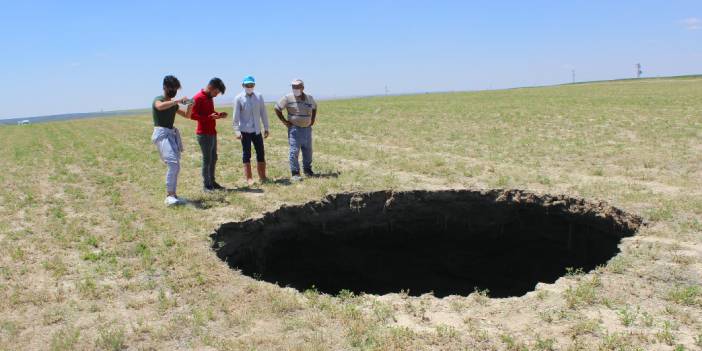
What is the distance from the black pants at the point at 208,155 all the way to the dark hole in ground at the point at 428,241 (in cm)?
173

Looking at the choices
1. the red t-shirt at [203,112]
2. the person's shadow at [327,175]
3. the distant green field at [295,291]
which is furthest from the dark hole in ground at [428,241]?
the red t-shirt at [203,112]

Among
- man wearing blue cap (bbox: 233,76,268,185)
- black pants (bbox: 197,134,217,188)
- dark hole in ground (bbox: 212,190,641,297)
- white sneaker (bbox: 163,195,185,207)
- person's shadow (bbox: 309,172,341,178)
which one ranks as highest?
man wearing blue cap (bbox: 233,76,268,185)

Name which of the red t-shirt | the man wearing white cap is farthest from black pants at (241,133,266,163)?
the red t-shirt

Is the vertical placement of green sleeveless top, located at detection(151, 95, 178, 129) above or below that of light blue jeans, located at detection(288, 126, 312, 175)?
above

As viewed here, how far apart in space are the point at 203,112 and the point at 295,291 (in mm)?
4285

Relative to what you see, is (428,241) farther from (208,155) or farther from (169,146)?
(169,146)

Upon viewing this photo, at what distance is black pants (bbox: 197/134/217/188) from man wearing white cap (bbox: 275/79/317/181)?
1261mm

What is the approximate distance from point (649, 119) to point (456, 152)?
31.4 ft

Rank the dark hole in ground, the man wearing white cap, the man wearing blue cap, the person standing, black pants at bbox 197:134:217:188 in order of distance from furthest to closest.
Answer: the man wearing white cap
the man wearing blue cap
black pants at bbox 197:134:217:188
the dark hole in ground
the person standing

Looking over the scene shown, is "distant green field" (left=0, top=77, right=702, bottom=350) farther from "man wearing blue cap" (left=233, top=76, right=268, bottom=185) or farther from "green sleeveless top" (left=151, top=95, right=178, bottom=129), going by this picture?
"green sleeveless top" (left=151, top=95, right=178, bottom=129)

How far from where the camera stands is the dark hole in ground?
745 cm

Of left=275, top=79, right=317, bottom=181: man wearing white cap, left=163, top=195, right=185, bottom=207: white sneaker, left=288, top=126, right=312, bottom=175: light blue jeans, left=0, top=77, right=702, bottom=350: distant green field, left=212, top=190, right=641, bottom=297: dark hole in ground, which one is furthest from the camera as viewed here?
left=288, top=126, right=312, bottom=175: light blue jeans

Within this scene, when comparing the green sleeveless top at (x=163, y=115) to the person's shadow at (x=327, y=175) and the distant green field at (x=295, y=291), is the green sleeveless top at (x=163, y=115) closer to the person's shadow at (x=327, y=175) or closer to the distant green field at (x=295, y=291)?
the distant green field at (x=295, y=291)

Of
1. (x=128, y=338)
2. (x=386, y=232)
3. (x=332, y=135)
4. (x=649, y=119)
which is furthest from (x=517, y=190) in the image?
(x=649, y=119)
